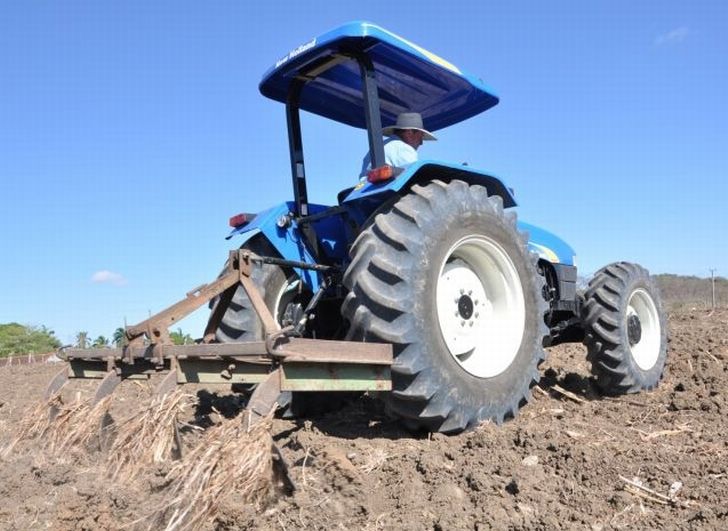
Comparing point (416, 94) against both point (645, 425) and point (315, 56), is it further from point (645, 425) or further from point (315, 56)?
point (645, 425)

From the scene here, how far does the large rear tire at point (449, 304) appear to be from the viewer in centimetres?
329

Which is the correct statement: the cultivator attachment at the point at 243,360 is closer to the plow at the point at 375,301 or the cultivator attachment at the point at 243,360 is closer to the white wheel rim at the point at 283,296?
the plow at the point at 375,301

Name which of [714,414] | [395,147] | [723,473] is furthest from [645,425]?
[395,147]

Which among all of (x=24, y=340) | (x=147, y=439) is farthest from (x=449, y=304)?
(x=24, y=340)

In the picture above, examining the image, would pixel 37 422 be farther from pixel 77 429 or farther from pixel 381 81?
pixel 381 81

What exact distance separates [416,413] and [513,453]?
577 mm

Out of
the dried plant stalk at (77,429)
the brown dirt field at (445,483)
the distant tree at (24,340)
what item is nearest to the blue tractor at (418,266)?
the brown dirt field at (445,483)

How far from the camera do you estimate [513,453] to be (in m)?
2.95

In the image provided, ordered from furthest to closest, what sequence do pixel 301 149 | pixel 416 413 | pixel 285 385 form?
pixel 301 149
pixel 416 413
pixel 285 385

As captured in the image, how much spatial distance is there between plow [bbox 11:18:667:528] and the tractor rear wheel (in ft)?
0.06

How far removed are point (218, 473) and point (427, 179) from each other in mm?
2461

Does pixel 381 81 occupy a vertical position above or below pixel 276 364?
above

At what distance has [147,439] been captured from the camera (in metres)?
2.73

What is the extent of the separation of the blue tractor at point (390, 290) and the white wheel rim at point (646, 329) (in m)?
Result: 0.25
